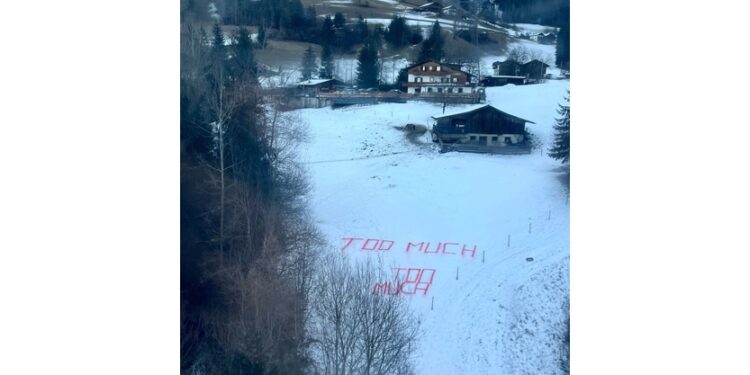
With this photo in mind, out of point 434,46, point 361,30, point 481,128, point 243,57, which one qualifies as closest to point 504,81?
point 481,128

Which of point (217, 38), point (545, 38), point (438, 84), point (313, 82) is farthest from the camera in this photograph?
point (217, 38)

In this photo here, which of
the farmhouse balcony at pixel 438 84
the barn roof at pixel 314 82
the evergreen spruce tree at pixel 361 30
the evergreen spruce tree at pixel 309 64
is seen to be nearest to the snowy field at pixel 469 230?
the farmhouse balcony at pixel 438 84

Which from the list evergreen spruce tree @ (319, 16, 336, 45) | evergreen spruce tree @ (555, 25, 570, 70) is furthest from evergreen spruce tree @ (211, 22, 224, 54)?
evergreen spruce tree @ (555, 25, 570, 70)

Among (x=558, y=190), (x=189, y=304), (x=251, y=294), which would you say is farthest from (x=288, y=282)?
(x=558, y=190)

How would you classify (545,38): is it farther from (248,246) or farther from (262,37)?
(248,246)

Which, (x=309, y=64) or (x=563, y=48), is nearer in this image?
(x=563, y=48)

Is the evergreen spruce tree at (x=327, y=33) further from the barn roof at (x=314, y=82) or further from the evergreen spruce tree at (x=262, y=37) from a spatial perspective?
the evergreen spruce tree at (x=262, y=37)
